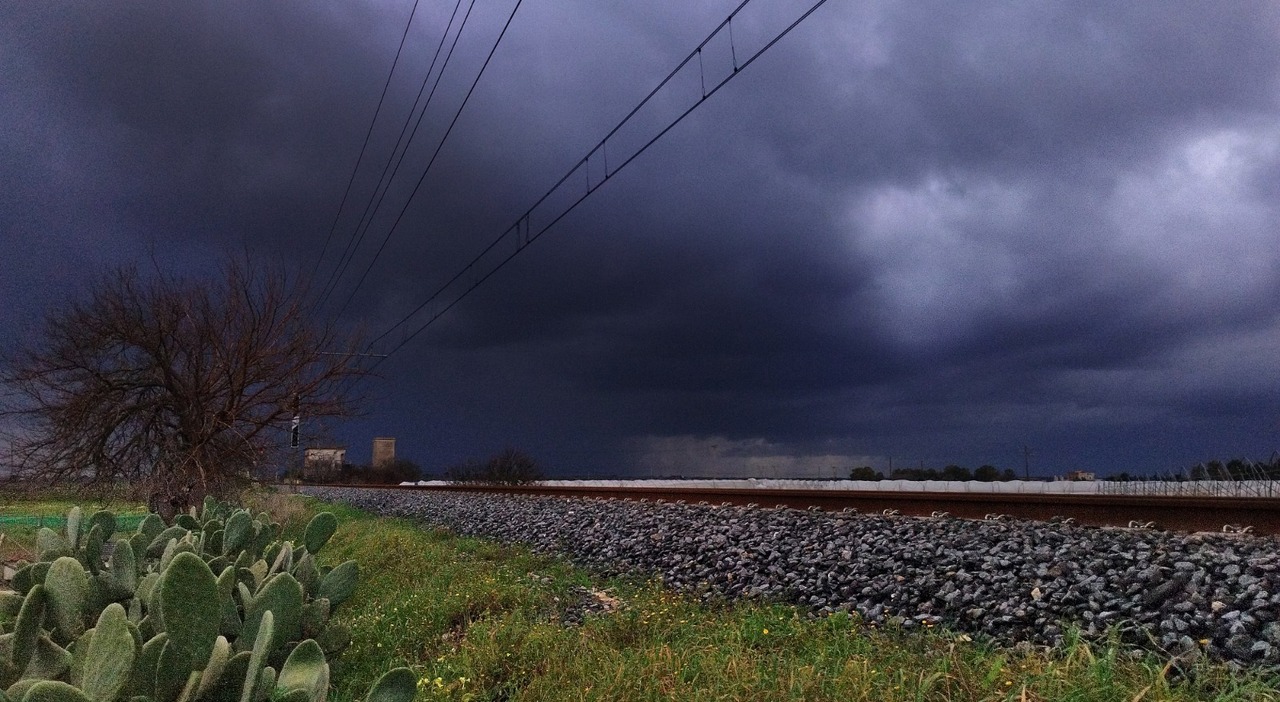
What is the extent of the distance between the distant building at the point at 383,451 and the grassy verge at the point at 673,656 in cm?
5060

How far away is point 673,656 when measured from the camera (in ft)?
16.6

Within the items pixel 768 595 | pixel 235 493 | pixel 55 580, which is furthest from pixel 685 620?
pixel 235 493

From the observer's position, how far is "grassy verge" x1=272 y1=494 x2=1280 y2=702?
163 inches

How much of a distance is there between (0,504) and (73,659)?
1638 centimetres

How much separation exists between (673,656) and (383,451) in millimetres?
57408

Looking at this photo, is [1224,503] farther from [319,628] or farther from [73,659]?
[73,659]

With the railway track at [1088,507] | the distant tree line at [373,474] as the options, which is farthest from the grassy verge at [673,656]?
the distant tree line at [373,474]

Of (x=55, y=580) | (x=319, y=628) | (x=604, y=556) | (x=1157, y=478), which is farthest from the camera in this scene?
(x=1157, y=478)

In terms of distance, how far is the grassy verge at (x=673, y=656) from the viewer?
4.14m

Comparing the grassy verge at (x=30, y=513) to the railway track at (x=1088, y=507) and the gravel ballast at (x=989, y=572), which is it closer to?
the gravel ballast at (x=989, y=572)

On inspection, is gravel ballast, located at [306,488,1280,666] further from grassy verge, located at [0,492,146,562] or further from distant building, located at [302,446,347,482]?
distant building, located at [302,446,347,482]

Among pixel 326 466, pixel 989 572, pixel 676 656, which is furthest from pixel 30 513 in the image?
pixel 326 466

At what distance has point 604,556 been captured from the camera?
9.90 meters

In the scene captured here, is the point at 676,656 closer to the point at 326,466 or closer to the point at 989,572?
the point at 989,572
